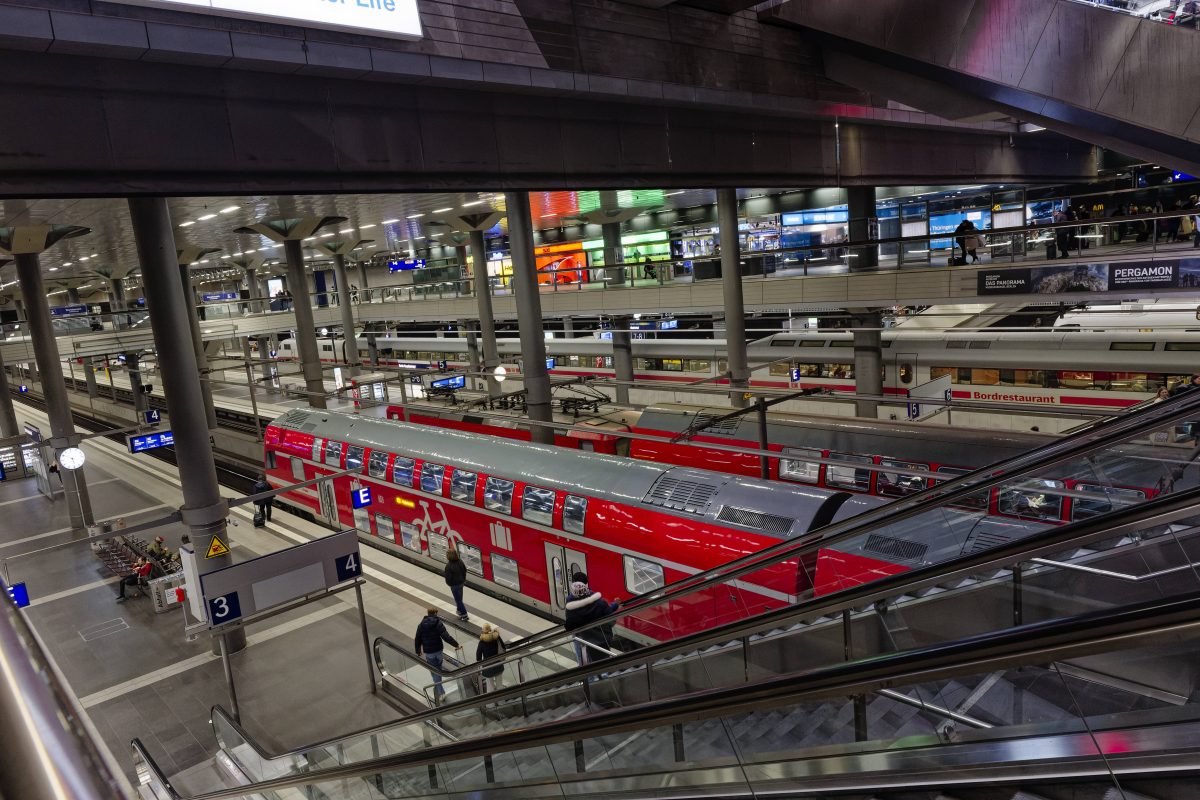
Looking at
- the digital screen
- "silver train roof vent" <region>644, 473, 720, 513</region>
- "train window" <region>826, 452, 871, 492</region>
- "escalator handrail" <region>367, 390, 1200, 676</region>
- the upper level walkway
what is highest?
the upper level walkway

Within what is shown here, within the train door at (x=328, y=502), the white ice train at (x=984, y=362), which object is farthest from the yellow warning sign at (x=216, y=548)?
the white ice train at (x=984, y=362)

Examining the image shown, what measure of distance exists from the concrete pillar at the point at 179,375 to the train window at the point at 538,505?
4463 millimetres

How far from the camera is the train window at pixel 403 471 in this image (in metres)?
14.3

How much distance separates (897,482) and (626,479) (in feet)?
12.8

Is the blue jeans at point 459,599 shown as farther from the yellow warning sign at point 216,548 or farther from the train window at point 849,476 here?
the train window at point 849,476

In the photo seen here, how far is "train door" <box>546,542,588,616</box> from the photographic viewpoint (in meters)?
11.1

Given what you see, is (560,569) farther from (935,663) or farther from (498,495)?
(935,663)

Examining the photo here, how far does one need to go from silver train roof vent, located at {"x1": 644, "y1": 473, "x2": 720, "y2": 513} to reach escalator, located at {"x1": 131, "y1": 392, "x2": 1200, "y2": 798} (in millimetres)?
1622

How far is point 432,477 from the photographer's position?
13.7 m

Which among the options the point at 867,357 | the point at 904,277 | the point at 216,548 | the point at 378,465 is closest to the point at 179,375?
the point at 216,548

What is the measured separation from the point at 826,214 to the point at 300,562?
25.7 m

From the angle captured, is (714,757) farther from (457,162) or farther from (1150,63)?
(1150,63)

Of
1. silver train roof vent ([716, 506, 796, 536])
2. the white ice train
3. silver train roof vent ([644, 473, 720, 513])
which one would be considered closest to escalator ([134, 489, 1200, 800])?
silver train roof vent ([716, 506, 796, 536])

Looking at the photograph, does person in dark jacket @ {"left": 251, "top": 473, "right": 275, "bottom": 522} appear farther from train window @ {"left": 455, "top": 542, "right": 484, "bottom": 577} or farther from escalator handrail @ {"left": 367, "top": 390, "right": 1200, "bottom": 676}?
escalator handrail @ {"left": 367, "top": 390, "right": 1200, "bottom": 676}
